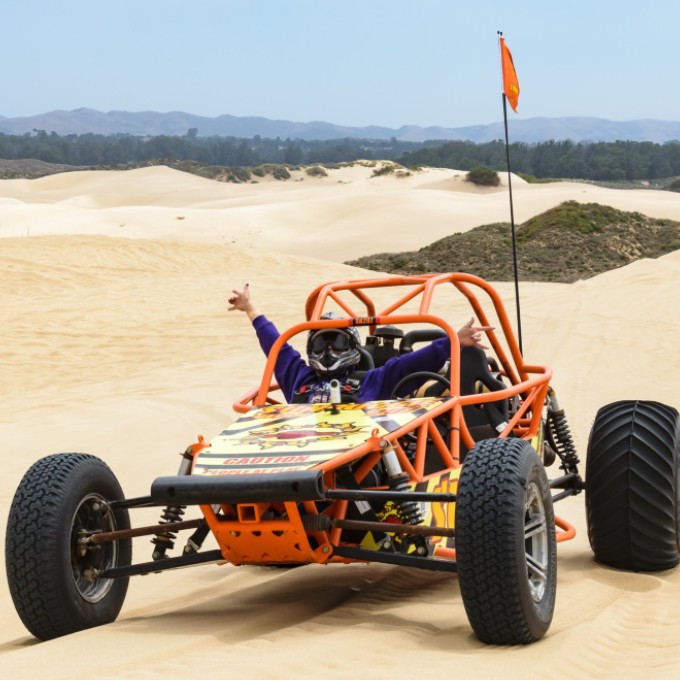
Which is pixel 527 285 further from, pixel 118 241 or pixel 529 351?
pixel 118 241

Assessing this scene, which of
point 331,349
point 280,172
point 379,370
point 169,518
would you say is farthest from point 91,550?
point 280,172

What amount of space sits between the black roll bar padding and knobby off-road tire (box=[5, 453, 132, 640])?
593mm

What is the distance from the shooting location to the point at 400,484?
5488 millimetres

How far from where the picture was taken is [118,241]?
31.3 metres

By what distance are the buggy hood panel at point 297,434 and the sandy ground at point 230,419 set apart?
0.68 meters

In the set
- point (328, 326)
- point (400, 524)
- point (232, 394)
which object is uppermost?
point (328, 326)

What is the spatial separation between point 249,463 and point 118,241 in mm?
26550

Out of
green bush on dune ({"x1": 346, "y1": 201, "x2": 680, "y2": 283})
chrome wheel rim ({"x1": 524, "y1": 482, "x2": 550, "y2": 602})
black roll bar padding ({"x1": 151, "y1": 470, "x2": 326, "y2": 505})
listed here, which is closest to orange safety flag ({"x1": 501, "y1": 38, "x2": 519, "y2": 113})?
chrome wheel rim ({"x1": 524, "y1": 482, "x2": 550, "y2": 602})

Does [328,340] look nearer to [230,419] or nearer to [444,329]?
[444,329]

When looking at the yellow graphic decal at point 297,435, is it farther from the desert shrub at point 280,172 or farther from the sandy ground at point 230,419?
the desert shrub at point 280,172

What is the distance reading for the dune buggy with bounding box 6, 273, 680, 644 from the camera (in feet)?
16.3

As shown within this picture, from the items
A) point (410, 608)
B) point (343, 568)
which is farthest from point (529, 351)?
point (410, 608)

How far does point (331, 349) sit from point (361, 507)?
Answer: 1.27 m

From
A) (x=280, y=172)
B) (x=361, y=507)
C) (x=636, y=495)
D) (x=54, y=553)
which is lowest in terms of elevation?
(x=636, y=495)
